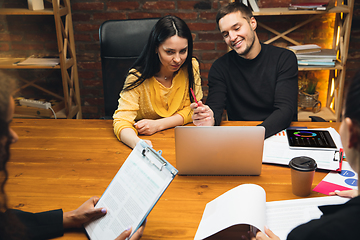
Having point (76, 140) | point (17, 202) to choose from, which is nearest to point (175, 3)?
point (76, 140)

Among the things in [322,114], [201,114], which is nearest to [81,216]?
[201,114]

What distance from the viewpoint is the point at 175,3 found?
2535 millimetres

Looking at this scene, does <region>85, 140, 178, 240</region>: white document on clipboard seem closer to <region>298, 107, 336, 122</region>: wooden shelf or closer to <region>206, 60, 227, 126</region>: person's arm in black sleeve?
<region>206, 60, 227, 126</region>: person's arm in black sleeve

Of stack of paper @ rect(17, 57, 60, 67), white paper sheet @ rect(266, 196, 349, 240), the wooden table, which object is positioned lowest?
the wooden table

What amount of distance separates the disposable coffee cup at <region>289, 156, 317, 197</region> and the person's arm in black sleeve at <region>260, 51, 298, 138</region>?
1.34ft

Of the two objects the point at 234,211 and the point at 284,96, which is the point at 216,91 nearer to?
the point at 284,96

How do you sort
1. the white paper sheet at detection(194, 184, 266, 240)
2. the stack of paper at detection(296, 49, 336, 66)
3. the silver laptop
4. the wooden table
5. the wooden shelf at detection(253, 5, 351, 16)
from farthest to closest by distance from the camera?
the stack of paper at detection(296, 49, 336, 66), the wooden shelf at detection(253, 5, 351, 16), the silver laptop, the wooden table, the white paper sheet at detection(194, 184, 266, 240)

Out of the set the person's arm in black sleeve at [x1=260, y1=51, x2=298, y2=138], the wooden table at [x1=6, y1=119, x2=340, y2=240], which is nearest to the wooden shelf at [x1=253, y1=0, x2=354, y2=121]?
the person's arm in black sleeve at [x1=260, y1=51, x2=298, y2=138]

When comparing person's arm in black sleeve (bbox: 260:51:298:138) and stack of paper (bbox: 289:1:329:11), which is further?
stack of paper (bbox: 289:1:329:11)

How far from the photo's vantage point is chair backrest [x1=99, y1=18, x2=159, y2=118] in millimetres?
1810

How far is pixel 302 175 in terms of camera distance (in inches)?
37.6

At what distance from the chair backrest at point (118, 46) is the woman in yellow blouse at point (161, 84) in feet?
0.77

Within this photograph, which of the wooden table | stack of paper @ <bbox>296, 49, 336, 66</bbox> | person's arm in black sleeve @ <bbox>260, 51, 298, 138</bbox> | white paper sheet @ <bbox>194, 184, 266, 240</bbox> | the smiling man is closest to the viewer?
white paper sheet @ <bbox>194, 184, 266, 240</bbox>

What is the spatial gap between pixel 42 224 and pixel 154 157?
36 cm
